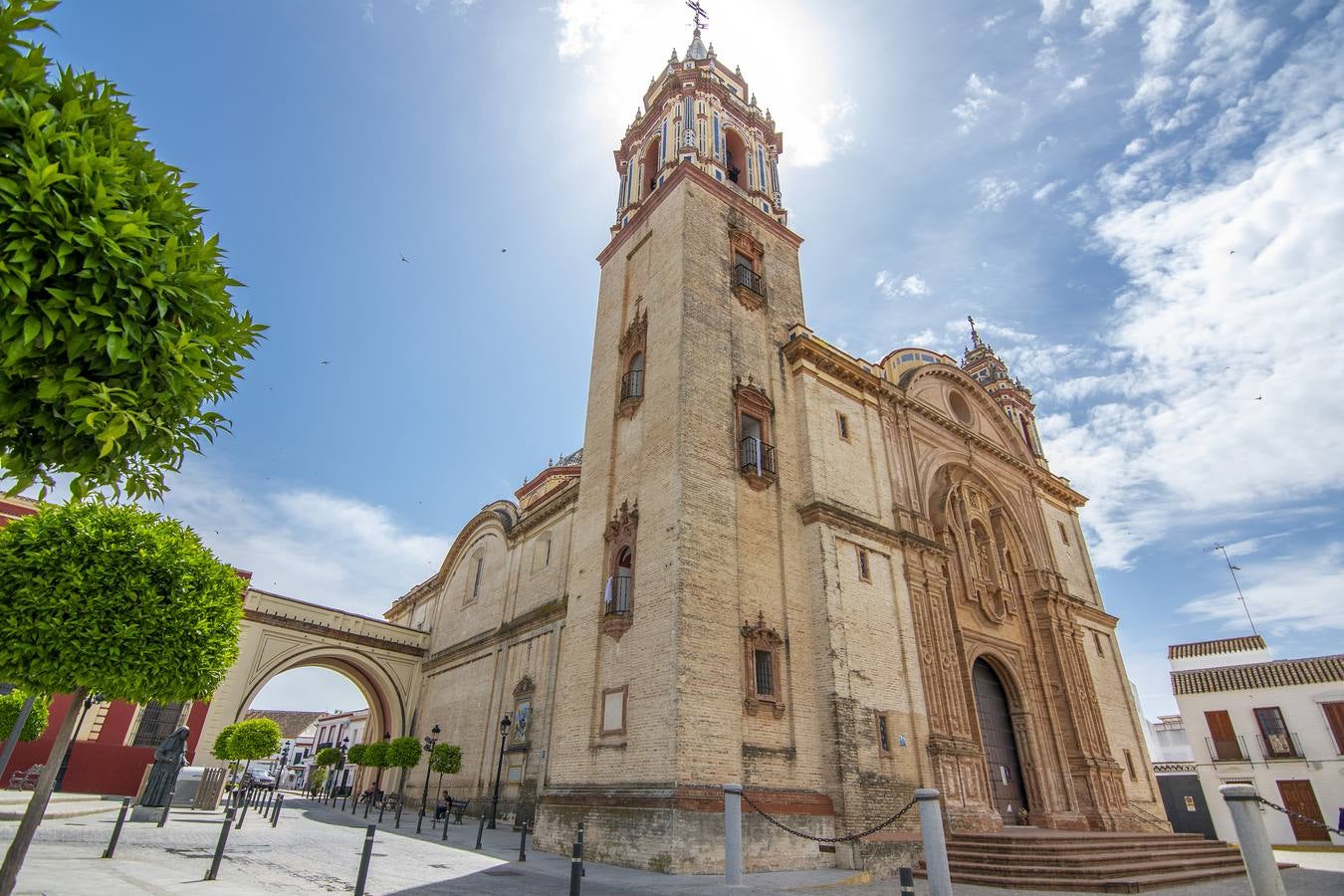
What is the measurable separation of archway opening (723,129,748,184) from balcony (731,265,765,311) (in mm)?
4873

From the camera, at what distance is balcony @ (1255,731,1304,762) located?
2648cm

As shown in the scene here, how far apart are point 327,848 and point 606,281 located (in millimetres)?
16560

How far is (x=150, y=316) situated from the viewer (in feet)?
14.2

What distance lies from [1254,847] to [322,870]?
12005 millimetres

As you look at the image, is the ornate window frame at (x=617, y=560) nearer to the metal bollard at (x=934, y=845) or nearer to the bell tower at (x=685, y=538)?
the bell tower at (x=685, y=538)

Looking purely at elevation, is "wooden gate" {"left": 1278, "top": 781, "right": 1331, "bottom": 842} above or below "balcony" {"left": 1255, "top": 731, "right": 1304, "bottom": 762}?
below

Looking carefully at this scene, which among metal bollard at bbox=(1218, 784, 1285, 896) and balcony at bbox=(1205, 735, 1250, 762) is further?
balcony at bbox=(1205, 735, 1250, 762)

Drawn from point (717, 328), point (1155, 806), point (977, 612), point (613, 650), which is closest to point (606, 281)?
point (717, 328)

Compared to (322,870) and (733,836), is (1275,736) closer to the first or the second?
(733,836)

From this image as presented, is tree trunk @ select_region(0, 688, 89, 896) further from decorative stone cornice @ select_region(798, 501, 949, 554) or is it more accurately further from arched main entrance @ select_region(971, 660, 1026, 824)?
arched main entrance @ select_region(971, 660, 1026, 824)

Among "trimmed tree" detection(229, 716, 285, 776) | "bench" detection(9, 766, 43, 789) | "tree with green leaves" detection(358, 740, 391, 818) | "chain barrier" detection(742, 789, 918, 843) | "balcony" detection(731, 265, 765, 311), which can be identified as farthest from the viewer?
"tree with green leaves" detection(358, 740, 391, 818)

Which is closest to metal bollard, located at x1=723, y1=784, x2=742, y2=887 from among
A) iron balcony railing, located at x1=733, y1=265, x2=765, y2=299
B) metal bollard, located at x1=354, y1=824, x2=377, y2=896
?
metal bollard, located at x1=354, y1=824, x2=377, y2=896

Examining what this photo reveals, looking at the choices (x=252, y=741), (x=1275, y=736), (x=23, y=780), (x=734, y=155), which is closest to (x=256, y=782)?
(x=23, y=780)

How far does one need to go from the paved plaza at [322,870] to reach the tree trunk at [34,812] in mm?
699
